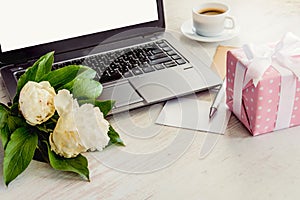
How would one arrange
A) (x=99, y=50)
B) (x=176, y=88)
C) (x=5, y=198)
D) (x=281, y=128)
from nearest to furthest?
1. (x=5, y=198)
2. (x=281, y=128)
3. (x=176, y=88)
4. (x=99, y=50)

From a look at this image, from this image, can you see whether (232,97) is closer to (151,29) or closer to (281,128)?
(281,128)

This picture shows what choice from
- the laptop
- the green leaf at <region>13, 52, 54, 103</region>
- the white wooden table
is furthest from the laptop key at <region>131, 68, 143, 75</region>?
the green leaf at <region>13, 52, 54, 103</region>

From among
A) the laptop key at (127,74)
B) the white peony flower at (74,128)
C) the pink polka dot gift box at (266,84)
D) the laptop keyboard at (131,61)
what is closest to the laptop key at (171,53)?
the laptop keyboard at (131,61)

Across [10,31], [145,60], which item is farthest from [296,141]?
[10,31]

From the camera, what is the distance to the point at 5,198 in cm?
74

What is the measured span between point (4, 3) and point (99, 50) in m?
0.23

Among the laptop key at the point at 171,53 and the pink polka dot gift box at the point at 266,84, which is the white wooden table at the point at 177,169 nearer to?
the pink polka dot gift box at the point at 266,84

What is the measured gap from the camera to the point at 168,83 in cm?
97

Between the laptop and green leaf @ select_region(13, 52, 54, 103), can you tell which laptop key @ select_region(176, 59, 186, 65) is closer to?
the laptop

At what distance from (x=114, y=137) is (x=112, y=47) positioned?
34 cm

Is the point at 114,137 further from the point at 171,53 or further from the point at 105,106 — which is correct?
the point at 171,53

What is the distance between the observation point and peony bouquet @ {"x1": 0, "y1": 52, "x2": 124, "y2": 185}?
745 mm

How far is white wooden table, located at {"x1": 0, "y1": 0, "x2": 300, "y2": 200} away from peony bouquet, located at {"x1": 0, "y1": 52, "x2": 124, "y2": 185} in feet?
0.10

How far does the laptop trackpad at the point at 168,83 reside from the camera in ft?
3.08
